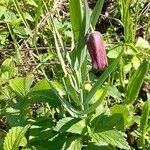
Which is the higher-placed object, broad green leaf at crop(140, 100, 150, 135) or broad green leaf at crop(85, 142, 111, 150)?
broad green leaf at crop(140, 100, 150, 135)

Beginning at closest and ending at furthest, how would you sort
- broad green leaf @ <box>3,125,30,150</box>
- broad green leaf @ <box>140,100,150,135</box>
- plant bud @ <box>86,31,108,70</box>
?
1. plant bud @ <box>86,31,108,70</box>
2. broad green leaf @ <box>3,125,30,150</box>
3. broad green leaf @ <box>140,100,150,135</box>

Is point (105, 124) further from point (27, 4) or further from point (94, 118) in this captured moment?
point (27, 4)

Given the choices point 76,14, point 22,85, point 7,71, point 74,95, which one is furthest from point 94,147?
point 7,71

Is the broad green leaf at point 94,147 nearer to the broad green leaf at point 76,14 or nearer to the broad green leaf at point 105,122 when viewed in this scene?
the broad green leaf at point 105,122

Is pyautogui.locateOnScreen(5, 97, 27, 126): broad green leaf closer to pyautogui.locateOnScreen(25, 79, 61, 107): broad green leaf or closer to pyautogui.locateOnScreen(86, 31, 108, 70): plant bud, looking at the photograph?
pyautogui.locateOnScreen(25, 79, 61, 107): broad green leaf

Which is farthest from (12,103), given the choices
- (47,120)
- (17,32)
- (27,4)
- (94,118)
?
(27,4)

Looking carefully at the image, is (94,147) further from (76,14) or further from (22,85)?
(76,14)

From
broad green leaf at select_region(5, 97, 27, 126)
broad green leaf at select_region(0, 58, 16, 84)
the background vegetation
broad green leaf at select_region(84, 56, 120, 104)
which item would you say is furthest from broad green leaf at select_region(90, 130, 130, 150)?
broad green leaf at select_region(0, 58, 16, 84)
